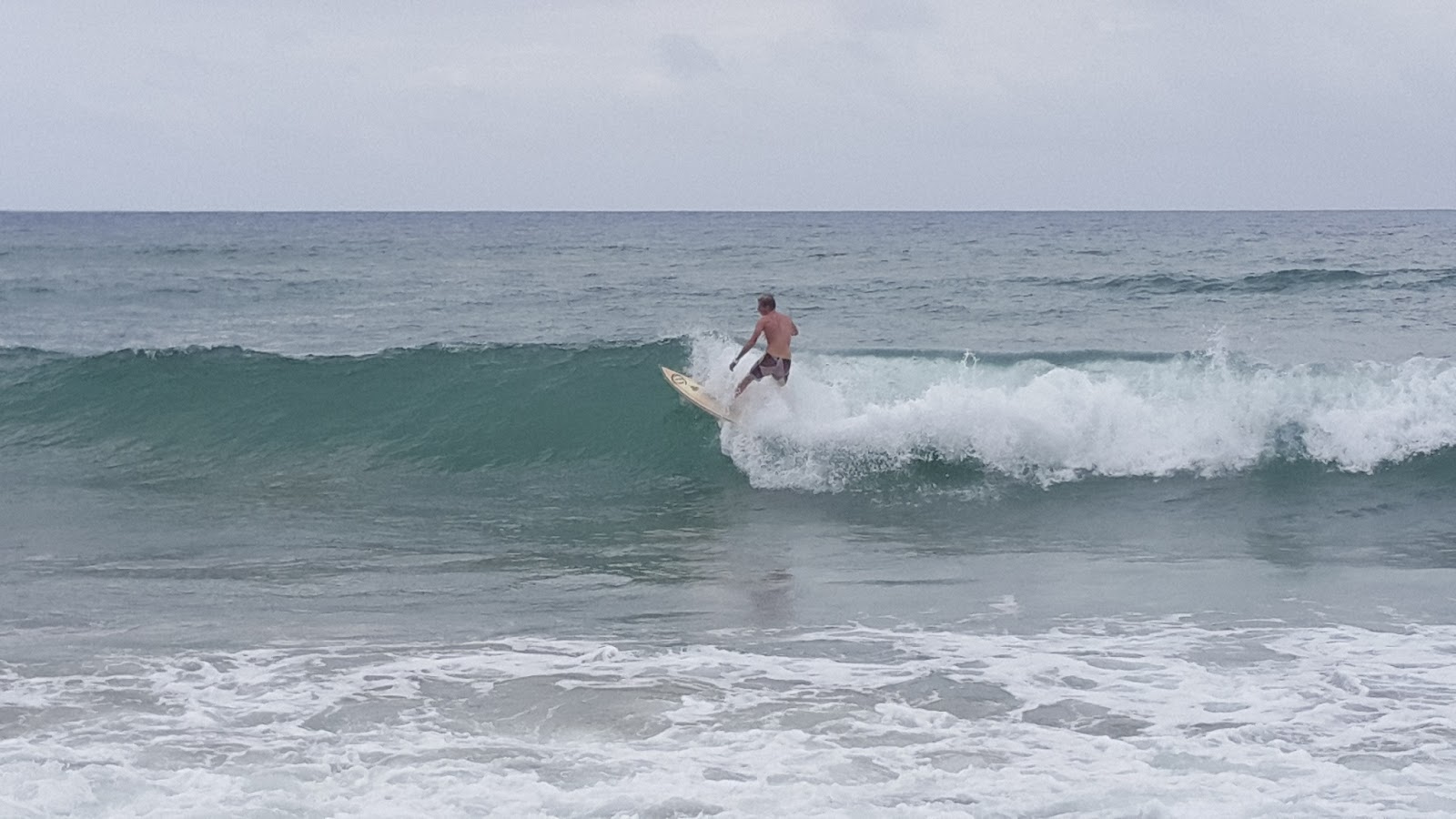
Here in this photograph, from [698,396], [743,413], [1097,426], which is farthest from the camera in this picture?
[698,396]

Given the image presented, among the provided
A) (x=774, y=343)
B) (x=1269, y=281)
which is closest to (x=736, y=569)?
(x=774, y=343)

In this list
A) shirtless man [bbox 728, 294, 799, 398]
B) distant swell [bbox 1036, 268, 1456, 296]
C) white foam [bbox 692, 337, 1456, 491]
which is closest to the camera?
shirtless man [bbox 728, 294, 799, 398]

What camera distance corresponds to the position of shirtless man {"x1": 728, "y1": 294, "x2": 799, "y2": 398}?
12.9 m

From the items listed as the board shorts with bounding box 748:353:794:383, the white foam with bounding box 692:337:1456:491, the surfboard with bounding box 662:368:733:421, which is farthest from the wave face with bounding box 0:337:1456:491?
the board shorts with bounding box 748:353:794:383

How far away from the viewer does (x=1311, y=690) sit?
6684 mm

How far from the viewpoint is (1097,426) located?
13469 mm

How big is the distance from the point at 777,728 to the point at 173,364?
1384 cm

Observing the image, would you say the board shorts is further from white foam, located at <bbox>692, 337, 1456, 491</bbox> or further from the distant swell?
the distant swell

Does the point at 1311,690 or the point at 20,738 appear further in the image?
the point at 1311,690

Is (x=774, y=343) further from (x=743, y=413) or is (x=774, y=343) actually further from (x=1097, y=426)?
(x=1097, y=426)

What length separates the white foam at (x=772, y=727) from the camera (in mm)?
5469

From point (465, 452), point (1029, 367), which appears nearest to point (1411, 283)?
point (1029, 367)

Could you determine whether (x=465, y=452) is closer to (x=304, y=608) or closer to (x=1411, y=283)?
(x=304, y=608)

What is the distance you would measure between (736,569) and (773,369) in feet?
12.7
